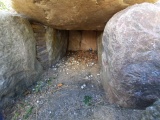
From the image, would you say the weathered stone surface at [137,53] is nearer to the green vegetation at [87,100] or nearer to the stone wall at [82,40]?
the green vegetation at [87,100]

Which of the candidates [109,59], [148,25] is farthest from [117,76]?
[148,25]

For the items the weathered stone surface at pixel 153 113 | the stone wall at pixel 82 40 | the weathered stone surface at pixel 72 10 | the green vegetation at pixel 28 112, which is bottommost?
the green vegetation at pixel 28 112

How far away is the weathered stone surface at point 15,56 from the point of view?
4.56 ft

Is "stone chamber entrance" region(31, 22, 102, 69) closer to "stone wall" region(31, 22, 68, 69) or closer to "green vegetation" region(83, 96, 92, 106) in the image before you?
"stone wall" region(31, 22, 68, 69)

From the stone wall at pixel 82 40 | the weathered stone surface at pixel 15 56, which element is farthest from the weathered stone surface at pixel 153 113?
the stone wall at pixel 82 40

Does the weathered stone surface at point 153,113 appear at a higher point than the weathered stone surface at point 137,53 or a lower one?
lower

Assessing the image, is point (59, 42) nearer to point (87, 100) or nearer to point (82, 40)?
point (82, 40)

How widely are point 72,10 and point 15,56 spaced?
640mm

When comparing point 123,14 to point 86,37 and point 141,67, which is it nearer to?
point 141,67

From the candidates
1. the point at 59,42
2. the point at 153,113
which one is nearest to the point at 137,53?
the point at 153,113

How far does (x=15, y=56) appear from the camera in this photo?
4.93 feet

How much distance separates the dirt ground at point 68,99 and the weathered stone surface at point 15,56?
0.39ft

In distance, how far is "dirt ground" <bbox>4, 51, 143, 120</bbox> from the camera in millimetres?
1379

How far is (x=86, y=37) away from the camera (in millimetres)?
2346
